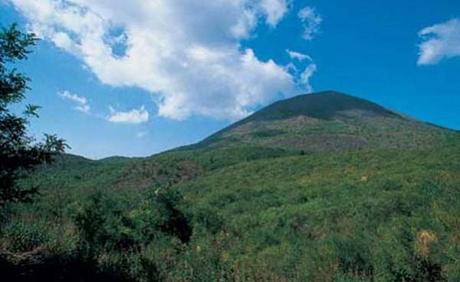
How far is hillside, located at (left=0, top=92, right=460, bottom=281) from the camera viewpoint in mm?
7562

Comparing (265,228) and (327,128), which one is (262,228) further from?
(327,128)

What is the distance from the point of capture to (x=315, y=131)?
103 meters

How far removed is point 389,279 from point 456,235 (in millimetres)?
4448

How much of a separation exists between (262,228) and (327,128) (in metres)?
89.1

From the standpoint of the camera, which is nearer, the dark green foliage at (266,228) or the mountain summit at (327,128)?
the dark green foliage at (266,228)

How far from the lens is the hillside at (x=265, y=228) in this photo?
7562 millimetres

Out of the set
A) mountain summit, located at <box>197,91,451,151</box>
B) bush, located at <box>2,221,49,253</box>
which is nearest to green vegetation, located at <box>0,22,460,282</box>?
bush, located at <box>2,221,49,253</box>

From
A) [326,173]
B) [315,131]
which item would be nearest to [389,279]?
[326,173]

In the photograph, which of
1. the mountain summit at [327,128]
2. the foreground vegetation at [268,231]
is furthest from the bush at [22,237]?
the mountain summit at [327,128]

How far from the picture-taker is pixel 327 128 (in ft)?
350

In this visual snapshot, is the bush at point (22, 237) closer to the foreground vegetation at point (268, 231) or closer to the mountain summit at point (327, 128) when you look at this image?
the foreground vegetation at point (268, 231)

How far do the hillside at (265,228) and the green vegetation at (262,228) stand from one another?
0.04m

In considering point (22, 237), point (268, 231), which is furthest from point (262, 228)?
point (22, 237)

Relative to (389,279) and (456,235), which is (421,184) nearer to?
(456,235)
